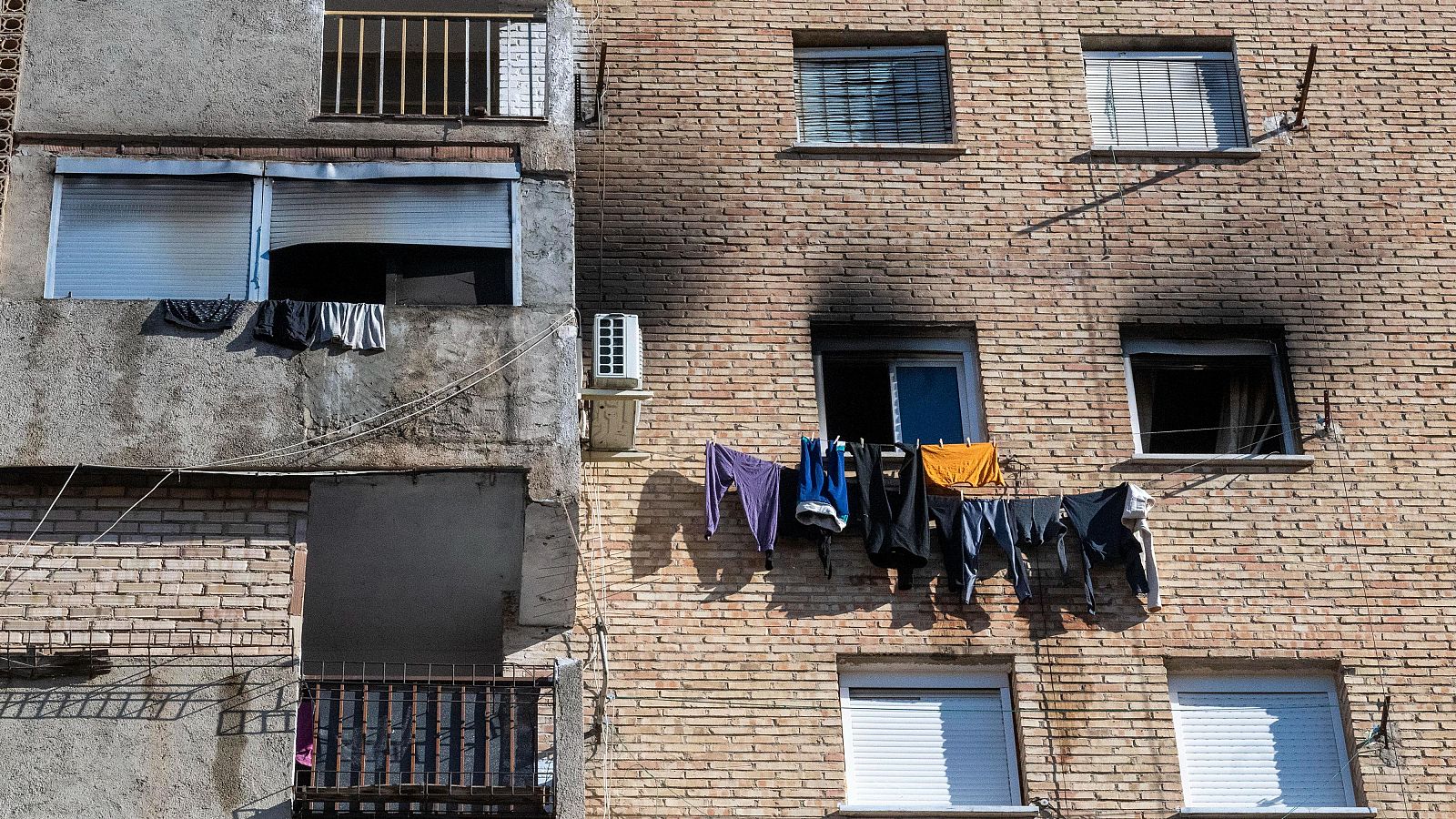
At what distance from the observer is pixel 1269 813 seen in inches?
483

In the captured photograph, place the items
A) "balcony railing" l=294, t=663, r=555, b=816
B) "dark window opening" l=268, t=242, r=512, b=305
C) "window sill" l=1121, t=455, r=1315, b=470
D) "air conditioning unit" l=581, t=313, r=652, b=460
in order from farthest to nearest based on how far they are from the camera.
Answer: "window sill" l=1121, t=455, r=1315, b=470, "air conditioning unit" l=581, t=313, r=652, b=460, "dark window opening" l=268, t=242, r=512, b=305, "balcony railing" l=294, t=663, r=555, b=816

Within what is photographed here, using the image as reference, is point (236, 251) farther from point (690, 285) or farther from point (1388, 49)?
point (1388, 49)

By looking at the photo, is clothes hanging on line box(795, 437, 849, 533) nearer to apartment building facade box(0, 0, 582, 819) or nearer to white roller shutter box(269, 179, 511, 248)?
apartment building facade box(0, 0, 582, 819)

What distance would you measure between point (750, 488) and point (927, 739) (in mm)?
2189

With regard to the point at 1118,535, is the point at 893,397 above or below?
above

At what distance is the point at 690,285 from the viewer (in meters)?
13.8

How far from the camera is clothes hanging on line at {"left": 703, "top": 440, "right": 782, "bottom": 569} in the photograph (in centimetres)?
1282

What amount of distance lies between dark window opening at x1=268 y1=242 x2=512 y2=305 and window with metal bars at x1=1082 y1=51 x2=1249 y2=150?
562cm

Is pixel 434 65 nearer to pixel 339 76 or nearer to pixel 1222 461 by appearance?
pixel 339 76

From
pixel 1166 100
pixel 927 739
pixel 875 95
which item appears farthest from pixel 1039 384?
pixel 1166 100

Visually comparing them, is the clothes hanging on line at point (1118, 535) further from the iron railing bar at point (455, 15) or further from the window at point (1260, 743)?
the iron railing bar at point (455, 15)

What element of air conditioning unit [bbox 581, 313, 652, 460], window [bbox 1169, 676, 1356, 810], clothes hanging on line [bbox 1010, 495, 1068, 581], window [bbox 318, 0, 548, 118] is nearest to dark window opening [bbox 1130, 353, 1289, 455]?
clothes hanging on line [bbox 1010, 495, 1068, 581]

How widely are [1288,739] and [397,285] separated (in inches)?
278

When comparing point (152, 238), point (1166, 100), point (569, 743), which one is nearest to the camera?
point (569, 743)
